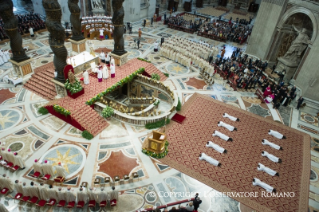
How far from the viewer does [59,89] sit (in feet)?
45.6

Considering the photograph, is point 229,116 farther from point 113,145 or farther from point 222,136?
point 113,145

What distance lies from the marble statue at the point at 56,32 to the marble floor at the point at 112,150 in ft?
8.37

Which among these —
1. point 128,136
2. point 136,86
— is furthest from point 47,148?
point 136,86

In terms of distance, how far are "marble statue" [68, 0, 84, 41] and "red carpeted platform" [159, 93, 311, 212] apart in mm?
10968

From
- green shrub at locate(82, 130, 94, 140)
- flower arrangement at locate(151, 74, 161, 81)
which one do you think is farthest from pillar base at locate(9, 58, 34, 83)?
flower arrangement at locate(151, 74, 161, 81)

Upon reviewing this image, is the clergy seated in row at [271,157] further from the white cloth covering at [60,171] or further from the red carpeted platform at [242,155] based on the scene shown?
the white cloth covering at [60,171]

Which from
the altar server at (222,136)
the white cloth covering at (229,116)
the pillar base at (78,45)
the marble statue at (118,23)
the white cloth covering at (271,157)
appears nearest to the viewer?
the white cloth covering at (271,157)

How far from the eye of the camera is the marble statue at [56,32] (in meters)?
11.9

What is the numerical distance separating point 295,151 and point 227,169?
4.79 m

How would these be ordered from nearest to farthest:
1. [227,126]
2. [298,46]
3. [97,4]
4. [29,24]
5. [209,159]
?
[209,159] → [227,126] → [298,46] → [29,24] → [97,4]

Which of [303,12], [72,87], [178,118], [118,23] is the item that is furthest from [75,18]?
[303,12]

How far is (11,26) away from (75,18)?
16.6ft

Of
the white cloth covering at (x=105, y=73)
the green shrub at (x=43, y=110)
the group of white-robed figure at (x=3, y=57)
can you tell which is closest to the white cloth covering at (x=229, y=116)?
the white cloth covering at (x=105, y=73)

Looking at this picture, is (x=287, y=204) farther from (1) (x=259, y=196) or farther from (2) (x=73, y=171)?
(2) (x=73, y=171)
